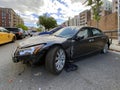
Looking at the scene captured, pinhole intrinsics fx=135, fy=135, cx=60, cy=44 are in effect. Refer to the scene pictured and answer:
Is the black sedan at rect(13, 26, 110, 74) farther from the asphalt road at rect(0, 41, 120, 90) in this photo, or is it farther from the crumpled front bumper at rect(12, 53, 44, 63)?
the asphalt road at rect(0, 41, 120, 90)

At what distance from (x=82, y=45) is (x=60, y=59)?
4.14ft

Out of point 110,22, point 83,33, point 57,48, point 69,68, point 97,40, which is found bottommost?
point 69,68

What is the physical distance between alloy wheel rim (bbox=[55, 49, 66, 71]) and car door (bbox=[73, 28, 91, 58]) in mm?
625

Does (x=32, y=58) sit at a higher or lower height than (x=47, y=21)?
lower

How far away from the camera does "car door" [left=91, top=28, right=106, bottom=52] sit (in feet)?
18.3

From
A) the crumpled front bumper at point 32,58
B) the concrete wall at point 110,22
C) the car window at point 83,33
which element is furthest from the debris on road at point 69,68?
the concrete wall at point 110,22

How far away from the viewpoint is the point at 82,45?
15.6 feet

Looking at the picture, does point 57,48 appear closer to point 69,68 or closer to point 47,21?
point 69,68

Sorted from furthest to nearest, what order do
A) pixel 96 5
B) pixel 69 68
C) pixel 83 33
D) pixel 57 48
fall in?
pixel 96 5 < pixel 83 33 < pixel 69 68 < pixel 57 48

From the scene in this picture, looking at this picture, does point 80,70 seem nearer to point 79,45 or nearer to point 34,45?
point 79,45

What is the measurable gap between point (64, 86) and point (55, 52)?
3.07 feet

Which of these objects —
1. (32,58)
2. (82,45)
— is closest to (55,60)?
(32,58)

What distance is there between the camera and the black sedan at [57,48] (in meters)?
3.49

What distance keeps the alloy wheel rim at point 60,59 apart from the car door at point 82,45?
2.05 ft
